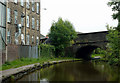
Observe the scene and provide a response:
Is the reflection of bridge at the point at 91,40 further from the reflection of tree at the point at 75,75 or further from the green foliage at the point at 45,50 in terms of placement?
the reflection of tree at the point at 75,75

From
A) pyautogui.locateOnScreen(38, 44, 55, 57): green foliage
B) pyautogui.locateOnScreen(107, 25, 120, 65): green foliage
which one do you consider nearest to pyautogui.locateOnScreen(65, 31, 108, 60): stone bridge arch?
pyautogui.locateOnScreen(38, 44, 55, 57): green foliage

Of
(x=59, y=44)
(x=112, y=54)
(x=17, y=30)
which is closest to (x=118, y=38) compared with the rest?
(x=112, y=54)

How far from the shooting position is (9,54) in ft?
45.0

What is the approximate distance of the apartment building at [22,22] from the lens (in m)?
16.8

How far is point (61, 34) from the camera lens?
Answer: 25.6 meters

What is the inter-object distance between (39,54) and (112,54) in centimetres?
934

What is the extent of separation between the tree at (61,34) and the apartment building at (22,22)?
162 inches

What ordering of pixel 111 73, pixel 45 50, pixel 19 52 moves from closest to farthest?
pixel 111 73
pixel 19 52
pixel 45 50

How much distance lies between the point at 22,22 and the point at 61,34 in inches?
318

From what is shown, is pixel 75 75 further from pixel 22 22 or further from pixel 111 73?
pixel 22 22

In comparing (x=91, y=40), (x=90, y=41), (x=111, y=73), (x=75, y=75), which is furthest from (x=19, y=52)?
(x=91, y=40)

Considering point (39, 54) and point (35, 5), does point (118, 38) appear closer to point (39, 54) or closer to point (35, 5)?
point (39, 54)

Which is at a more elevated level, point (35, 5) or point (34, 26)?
point (35, 5)

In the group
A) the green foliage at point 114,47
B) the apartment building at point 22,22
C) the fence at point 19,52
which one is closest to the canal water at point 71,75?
the fence at point 19,52
